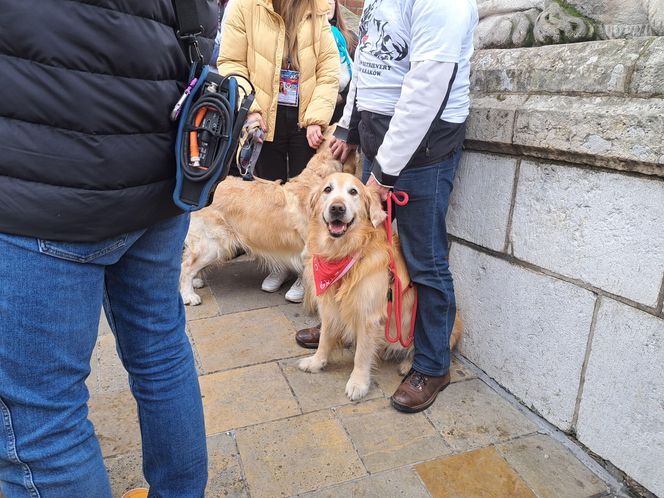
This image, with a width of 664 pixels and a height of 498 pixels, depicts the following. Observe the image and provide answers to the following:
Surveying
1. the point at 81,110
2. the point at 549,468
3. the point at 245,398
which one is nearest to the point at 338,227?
the point at 245,398

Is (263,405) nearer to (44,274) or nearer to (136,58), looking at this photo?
(44,274)

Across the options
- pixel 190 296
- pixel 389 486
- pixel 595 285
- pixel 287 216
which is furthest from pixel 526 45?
pixel 190 296

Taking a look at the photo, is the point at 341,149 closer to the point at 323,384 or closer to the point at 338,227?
the point at 338,227

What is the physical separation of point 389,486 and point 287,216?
2.14 m

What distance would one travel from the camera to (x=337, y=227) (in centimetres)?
263

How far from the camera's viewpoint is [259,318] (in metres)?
3.57

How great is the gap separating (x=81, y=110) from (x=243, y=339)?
2.41 meters

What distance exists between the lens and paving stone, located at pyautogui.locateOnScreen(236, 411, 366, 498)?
6.76 ft

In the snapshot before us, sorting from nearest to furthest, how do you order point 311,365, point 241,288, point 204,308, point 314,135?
point 311,365, point 314,135, point 204,308, point 241,288

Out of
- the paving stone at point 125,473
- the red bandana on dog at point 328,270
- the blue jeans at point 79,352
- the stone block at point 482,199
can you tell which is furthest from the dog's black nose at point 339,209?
the paving stone at point 125,473

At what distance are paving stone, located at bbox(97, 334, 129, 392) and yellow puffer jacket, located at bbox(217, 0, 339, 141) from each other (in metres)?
1.77

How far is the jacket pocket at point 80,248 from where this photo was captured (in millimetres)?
1048

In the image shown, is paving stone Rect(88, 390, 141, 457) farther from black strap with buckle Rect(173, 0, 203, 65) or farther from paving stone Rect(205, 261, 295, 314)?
black strap with buckle Rect(173, 0, 203, 65)

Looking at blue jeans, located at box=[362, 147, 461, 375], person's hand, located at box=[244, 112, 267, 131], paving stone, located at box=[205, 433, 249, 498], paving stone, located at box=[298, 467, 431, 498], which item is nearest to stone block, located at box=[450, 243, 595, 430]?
blue jeans, located at box=[362, 147, 461, 375]
